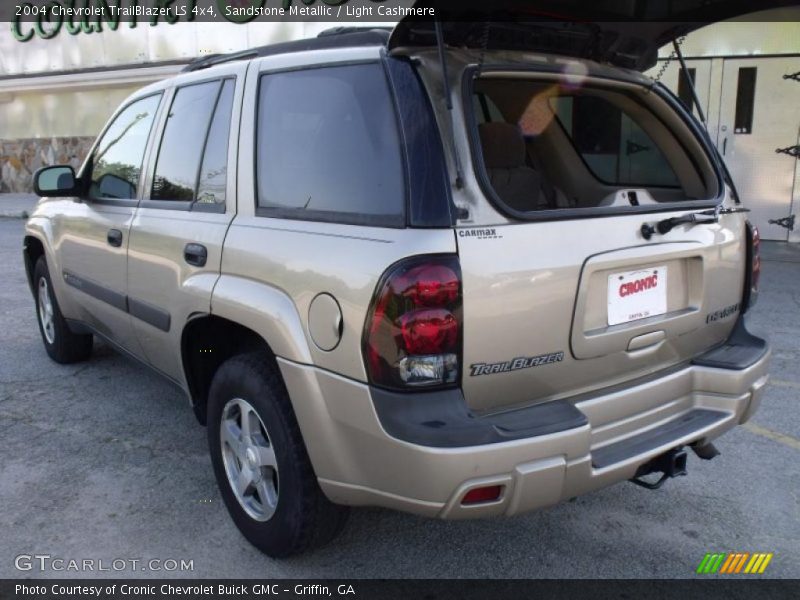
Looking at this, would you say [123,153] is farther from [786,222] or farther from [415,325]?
[786,222]

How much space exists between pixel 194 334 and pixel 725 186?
2.37m

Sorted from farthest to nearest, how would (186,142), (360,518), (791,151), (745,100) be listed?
1. (745,100)
2. (791,151)
3. (186,142)
4. (360,518)

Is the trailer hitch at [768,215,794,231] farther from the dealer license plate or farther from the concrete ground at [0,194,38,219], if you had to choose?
the concrete ground at [0,194,38,219]

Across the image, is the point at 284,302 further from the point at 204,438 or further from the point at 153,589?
the point at 204,438

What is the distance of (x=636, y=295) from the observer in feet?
8.16

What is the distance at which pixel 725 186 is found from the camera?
9.92 ft

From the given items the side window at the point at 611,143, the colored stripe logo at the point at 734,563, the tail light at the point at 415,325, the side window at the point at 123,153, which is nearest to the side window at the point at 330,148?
the tail light at the point at 415,325

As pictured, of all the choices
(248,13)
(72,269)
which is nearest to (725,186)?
(72,269)

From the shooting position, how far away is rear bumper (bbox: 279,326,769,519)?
80.1 inches

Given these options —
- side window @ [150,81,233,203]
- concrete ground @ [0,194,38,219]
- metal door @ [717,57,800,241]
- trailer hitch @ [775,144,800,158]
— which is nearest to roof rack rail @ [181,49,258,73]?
side window @ [150,81,233,203]

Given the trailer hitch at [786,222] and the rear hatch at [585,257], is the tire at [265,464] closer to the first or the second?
the rear hatch at [585,257]

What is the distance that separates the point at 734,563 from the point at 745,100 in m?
8.46

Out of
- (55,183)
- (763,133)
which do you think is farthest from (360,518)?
(763,133)
